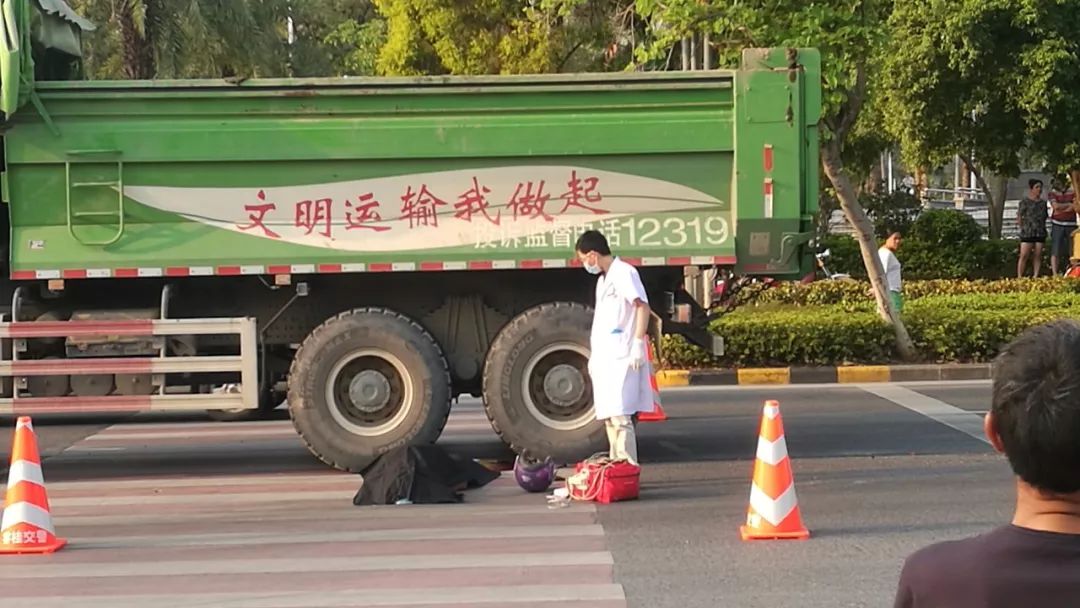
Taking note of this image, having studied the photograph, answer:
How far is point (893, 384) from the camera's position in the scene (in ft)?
48.9

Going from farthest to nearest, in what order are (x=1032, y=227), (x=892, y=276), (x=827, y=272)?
(x=827, y=272) → (x=1032, y=227) → (x=892, y=276)

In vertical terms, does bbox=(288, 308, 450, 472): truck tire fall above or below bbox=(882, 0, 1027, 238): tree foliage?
below

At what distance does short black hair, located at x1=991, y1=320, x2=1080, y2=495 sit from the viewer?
2.15m

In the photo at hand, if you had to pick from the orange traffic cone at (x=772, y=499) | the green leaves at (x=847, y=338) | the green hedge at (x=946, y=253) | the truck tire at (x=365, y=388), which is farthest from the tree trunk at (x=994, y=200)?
the orange traffic cone at (x=772, y=499)

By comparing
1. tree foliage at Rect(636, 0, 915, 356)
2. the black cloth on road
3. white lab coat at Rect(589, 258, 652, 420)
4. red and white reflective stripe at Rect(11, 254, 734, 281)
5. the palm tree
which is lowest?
the black cloth on road

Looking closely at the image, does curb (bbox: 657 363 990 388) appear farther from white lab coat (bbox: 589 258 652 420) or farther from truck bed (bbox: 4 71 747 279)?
white lab coat (bbox: 589 258 652 420)

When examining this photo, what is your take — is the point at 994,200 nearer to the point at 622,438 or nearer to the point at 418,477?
the point at 622,438

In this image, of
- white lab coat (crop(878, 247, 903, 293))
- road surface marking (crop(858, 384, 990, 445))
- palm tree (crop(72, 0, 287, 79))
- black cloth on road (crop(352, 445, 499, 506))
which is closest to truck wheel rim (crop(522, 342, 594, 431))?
black cloth on road (crop(352, 445, 499, 506))

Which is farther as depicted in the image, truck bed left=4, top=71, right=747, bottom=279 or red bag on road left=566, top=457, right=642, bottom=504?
truck bed left=4, top=71, right=747, bottom=279

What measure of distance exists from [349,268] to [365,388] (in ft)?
2.83

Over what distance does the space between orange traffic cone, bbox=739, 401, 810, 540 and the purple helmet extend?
5.73ft

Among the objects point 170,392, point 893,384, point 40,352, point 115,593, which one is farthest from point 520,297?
point 893,384

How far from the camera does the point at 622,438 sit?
847 centimetres

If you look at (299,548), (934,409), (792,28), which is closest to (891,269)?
(792,28)
